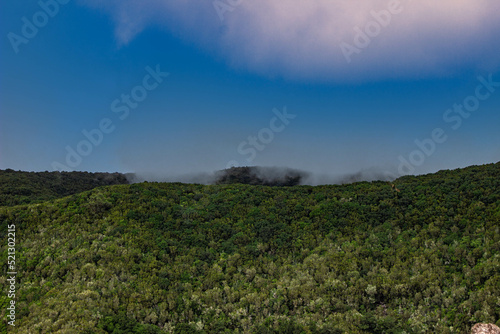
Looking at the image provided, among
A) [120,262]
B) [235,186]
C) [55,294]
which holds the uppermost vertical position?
[235,186]

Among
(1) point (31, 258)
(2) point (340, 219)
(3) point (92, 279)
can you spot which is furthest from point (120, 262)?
(2) point (340, 219)

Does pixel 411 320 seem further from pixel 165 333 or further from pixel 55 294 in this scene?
pixel 55 294

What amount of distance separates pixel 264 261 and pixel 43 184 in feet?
183

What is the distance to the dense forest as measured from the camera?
20172mm

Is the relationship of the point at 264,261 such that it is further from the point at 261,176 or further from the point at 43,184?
the point at 261,176

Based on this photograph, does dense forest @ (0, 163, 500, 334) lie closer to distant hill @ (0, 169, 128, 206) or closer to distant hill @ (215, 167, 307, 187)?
distant hill @ (0, 169, 128, 206)

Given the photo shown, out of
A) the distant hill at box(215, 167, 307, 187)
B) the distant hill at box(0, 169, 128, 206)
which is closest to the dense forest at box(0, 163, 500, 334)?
the distant hill at box(0, 169, 128, 206)

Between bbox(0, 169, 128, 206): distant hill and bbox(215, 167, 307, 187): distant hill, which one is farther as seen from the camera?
bbox(215, 167, 307, 187): distant hill

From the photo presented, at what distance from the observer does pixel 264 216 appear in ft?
117

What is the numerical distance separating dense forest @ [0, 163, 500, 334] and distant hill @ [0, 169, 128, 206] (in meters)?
19.0

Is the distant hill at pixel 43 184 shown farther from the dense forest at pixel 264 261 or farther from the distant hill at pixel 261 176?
the distant hill at pixel 261 176

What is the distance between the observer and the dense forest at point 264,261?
20172 mm

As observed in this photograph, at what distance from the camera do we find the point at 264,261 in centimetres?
2825

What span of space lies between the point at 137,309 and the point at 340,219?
66.3ft
